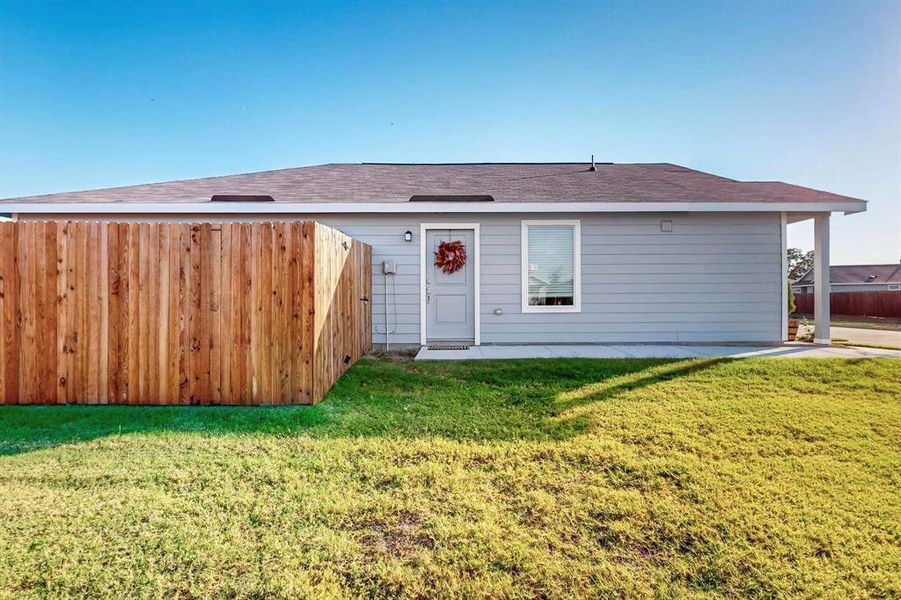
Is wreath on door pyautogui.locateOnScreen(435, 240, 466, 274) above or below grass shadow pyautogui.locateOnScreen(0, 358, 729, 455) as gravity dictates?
above

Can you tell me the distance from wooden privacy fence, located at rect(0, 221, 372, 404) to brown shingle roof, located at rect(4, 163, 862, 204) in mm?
3201

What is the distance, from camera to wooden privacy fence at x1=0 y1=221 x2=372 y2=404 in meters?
4.06

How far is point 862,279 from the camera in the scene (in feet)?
94.2

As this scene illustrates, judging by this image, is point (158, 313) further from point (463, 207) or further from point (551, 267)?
point (551, 267)

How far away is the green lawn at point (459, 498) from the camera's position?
1702 mm

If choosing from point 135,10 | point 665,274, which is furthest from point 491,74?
point 135,10

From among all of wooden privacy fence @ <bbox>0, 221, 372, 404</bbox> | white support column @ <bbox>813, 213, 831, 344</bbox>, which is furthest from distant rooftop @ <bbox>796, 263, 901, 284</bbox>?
wooden privacy fence @ <bbox>0, 221, 372, 404</bbox>

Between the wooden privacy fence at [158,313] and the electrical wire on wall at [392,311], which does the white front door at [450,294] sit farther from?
the wooden privacy fence at [158,313]

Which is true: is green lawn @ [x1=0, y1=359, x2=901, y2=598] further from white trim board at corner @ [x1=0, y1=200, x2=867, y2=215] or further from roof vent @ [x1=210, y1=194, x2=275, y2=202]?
roof vent @ [x1=210, y1=194, x2=275, y2=202]

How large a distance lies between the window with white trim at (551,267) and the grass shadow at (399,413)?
2.21 m

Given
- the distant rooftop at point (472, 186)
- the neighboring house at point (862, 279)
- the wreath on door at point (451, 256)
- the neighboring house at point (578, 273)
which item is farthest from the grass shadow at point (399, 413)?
the neighboring house at point (862, 279)

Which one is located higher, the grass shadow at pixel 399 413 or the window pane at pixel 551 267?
the window pane at pixel 551 267

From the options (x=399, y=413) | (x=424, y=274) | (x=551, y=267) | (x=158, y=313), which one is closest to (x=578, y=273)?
(x=551, y=267)

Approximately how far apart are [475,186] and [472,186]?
0.21 feet
